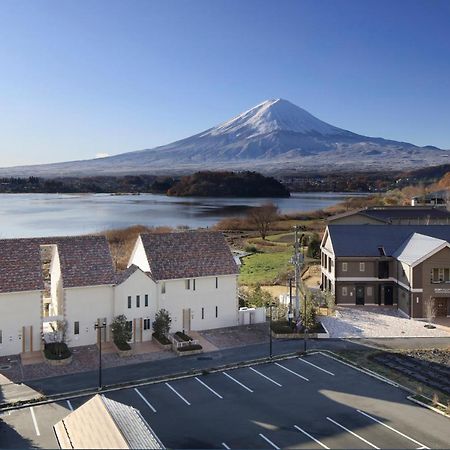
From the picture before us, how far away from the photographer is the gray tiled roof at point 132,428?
1245 cm

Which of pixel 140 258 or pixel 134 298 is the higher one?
pixel 140 258

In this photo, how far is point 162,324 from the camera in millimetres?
30250

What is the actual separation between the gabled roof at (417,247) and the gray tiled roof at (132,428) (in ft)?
86.4

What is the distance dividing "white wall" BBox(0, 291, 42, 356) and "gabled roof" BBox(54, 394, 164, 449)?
14383mm

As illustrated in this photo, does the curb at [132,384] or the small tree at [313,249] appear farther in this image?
the small tree at [313,249]

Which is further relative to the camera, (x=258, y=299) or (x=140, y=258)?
(x=258, y=299)

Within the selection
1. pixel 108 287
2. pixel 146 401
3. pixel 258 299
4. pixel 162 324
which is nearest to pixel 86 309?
pixel 108 287

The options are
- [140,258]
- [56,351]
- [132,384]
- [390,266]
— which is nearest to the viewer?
[132,384]

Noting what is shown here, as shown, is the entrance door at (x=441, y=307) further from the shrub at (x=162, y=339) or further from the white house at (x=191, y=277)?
the shrub at (x=162, y=339)

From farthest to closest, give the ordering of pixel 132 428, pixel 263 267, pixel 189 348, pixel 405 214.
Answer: pixel 405 214 → pixel 263 267 → pixel 189 348 → pixel 132 428

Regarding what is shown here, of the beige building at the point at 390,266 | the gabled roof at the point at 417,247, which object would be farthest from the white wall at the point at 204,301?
the gabled roof at the point at 417,247

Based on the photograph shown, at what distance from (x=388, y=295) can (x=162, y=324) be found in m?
17.7

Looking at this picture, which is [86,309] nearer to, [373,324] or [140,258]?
[140,258]

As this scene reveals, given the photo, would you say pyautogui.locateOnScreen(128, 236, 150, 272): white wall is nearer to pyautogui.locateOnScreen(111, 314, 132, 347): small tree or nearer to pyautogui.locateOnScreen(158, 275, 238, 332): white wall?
pyautogui.locateOnScreen(158, 275, 238, 332): white wall
